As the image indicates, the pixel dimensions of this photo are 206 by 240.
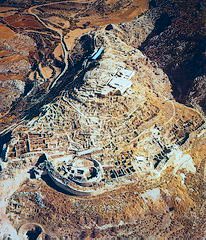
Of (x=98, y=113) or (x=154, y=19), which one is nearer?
(x=98, y=113)

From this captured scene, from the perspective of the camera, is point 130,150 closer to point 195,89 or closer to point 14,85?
point 195,89

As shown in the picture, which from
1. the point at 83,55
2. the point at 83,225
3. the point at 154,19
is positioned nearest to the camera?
the point at 83,225

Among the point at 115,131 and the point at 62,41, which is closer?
the point at 115,131

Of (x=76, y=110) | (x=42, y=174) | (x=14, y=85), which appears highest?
(x=76, y=110)

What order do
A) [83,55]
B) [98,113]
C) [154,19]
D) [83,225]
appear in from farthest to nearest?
[154,19] → [83,55] → [98,113] → [83,225]

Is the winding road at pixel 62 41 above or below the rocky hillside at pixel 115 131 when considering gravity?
below

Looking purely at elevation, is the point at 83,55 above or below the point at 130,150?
below

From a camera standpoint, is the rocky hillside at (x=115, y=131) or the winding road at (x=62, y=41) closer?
the rocky hillside at (x=115, y=131)

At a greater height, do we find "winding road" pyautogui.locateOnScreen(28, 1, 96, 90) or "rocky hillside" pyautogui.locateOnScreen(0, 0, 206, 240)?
"rocky hillside" pyautogui.locateOnScreen(0, 0, 206, 240)

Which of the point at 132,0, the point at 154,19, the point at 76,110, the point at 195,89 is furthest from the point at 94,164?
the point at 132,0

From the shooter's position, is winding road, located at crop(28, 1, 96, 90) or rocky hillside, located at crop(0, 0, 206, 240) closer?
rocky hillside, located at crop(0, 0, 206, 240)

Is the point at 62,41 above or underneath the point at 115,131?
underneath
